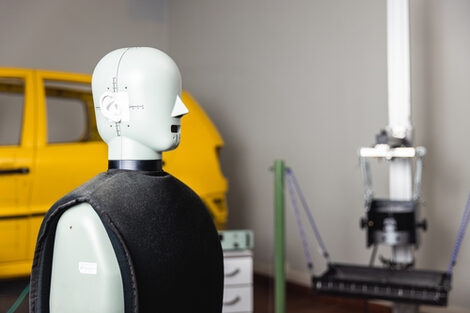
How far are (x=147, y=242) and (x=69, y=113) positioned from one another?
2.38 meters

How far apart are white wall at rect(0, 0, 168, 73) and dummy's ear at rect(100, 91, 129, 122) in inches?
118

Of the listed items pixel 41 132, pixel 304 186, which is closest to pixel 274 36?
pixel 304 186

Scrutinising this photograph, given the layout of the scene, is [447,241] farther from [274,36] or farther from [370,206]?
[274,36]

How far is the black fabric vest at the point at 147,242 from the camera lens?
1162mm

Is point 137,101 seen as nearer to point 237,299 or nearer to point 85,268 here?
point 85,268

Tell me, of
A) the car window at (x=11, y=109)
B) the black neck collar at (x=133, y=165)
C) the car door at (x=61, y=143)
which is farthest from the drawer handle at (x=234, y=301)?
the black neck collar at (x=133, y=165)

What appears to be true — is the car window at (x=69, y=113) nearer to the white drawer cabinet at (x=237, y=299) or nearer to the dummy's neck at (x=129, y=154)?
the white drawer cabinet at (x=237, y=299)

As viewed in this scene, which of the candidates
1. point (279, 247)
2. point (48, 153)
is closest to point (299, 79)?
point (279, 247)

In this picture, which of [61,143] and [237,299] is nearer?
[237,299]

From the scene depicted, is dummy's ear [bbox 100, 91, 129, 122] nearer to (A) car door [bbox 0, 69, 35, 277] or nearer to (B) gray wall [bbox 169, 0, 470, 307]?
(A) car door [bbox 0, 69, 35, 277]

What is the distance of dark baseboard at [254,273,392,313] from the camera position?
11.2 ft

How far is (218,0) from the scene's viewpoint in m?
4.97

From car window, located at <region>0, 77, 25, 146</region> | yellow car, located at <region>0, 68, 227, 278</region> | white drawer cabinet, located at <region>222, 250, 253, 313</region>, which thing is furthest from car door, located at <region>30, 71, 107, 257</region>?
white drawer cabinet, located at <region>222, 250, 253, 313</region>

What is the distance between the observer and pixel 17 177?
2.85 meters
